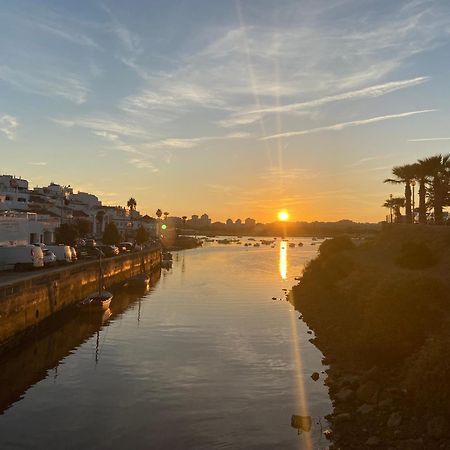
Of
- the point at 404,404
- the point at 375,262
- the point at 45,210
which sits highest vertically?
the point at 45,210

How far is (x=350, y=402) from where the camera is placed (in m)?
22.9

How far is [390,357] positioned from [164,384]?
11.9m

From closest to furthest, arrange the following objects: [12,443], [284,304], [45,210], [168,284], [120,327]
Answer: [12,443], [120,327], [284,304], [168,284], [45,210]

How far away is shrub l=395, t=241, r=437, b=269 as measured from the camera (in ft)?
160

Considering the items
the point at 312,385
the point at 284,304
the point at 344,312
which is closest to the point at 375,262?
the point at 284,304

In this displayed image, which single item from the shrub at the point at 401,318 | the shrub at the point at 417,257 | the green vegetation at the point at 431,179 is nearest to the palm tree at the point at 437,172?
the green vegetation at the point at 431,179

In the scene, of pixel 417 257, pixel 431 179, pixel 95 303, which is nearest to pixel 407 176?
pixel 431 179

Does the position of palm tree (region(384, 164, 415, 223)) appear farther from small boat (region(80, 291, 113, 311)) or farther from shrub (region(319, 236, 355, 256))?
small boat (region(80, 291, 113, 311))

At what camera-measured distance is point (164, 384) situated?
27172 millimetres

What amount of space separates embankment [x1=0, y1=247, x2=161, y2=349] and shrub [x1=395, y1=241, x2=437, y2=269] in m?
33.3

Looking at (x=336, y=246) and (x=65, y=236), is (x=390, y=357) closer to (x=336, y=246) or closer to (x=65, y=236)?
(x=336, y=246)

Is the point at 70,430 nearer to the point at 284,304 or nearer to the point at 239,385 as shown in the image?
A: the point at 239,385

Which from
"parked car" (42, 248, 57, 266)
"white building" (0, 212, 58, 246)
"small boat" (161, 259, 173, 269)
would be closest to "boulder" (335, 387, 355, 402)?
"parked car" (42, 248, 57, 266)

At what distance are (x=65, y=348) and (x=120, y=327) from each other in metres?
8.31
